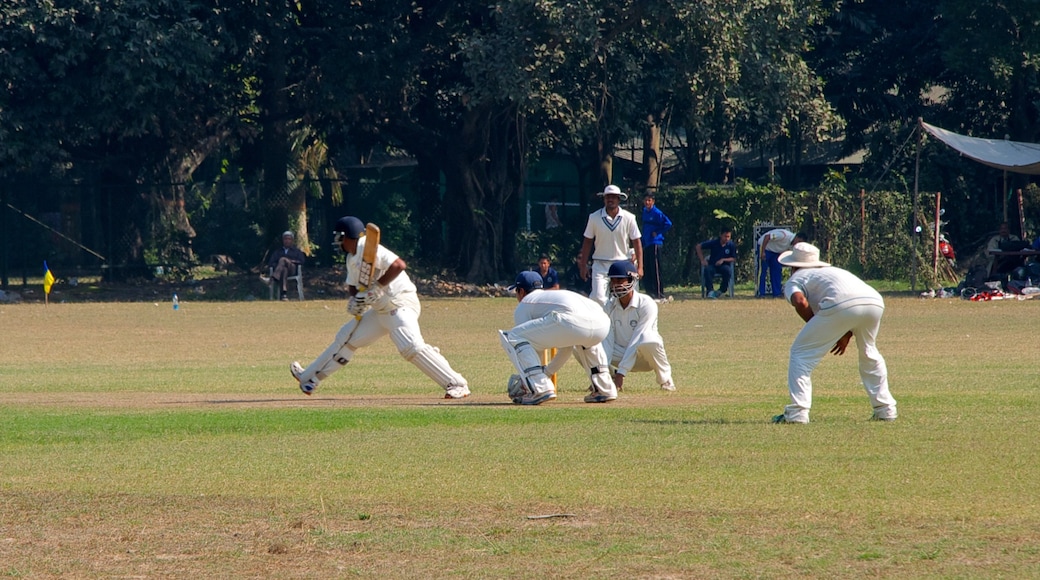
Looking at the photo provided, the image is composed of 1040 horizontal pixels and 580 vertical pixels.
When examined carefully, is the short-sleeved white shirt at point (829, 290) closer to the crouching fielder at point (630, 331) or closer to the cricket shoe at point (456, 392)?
the crouching fielder at point (630, 331)

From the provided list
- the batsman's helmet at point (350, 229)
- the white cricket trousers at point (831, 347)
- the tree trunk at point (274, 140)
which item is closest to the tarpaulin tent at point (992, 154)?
the tree trunk at point (274, 140)

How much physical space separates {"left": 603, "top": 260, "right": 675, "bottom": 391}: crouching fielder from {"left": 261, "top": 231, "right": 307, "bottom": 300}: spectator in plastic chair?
724 inches

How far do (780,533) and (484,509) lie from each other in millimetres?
1686

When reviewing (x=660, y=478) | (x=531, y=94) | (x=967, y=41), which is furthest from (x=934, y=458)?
(x=967, y=41)

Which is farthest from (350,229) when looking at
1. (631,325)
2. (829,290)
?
(829,290)

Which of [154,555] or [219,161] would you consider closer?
[154,555]

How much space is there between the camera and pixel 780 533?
7.11 m

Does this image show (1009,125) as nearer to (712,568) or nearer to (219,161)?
(219,161)

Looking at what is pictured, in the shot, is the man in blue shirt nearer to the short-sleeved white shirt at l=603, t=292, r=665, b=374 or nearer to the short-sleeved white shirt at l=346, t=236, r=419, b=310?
the short-sleeved white shirt at l=603, t=292, r=665, b=374

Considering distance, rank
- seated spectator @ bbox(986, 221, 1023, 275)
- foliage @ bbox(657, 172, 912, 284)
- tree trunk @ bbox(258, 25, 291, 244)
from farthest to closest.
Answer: tree trunk @ bbox(258, 25, 291, 244), foliage @ bbox(657, 172, 912, 284), seated spectator @ bbox(986, 221, 1023, 275)

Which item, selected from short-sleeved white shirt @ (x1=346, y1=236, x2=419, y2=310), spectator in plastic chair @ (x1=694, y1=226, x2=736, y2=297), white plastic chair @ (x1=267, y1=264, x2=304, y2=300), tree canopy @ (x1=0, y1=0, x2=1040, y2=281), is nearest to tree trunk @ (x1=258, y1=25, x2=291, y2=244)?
tree canopy @ (x1=0, y1=0, x2=1040, y2=281)

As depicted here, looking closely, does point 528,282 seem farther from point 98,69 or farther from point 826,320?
point 98,69

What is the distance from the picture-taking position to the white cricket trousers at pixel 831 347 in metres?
10.3

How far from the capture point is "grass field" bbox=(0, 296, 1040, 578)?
6773 millimetres
